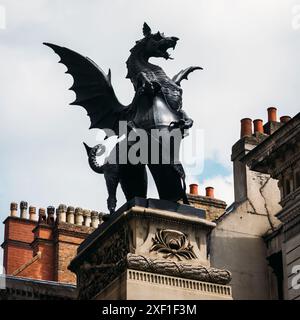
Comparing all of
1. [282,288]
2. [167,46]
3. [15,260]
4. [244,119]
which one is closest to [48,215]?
[15,260]

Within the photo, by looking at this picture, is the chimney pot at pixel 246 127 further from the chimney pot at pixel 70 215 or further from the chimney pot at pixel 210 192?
the chimney pot at pixel 70 215

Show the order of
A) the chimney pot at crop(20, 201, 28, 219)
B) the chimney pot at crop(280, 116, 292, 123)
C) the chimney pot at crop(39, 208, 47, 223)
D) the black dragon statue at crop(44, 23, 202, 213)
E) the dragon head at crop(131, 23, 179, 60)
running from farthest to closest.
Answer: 1. the chimney pot at crop(20, 201, 28, 219)
2. the chimney pot at crop(39, 208, 47, 223)
3. the chimney pot at crop(280, 116, 292, 123)
4. the dragon head at crop(131, 23, 179, 60)
5. the black dragon statue at crop(44, 23, 202, 213)

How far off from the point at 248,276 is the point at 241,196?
2.41 m

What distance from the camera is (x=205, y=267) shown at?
13750 millimetres

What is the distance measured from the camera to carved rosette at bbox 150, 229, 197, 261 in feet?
44.8

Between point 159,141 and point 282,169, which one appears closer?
point 159,141

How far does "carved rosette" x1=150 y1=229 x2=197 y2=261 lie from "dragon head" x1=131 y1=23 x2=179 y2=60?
229 centimetres

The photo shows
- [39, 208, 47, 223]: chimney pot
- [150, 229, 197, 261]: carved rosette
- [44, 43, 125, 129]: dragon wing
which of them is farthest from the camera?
[39, 208, 47, 223]: chimney pot

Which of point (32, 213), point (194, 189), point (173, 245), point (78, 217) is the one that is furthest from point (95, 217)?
point (173, 245)

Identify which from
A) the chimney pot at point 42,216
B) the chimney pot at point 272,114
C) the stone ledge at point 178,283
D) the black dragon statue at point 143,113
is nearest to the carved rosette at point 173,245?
the stone ledge at point 178,283

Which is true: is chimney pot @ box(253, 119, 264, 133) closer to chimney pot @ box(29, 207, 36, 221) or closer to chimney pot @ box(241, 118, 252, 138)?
chimney pot @ box(241, 118, 252, 138)

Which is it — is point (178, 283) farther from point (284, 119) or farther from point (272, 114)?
point (272, 114)

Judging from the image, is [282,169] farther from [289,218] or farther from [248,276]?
[248,276]

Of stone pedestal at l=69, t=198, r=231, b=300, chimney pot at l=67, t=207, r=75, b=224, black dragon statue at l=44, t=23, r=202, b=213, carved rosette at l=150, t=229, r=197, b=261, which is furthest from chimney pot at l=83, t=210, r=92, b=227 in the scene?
carved rosette at l=150, t=229, r=197, b=261
